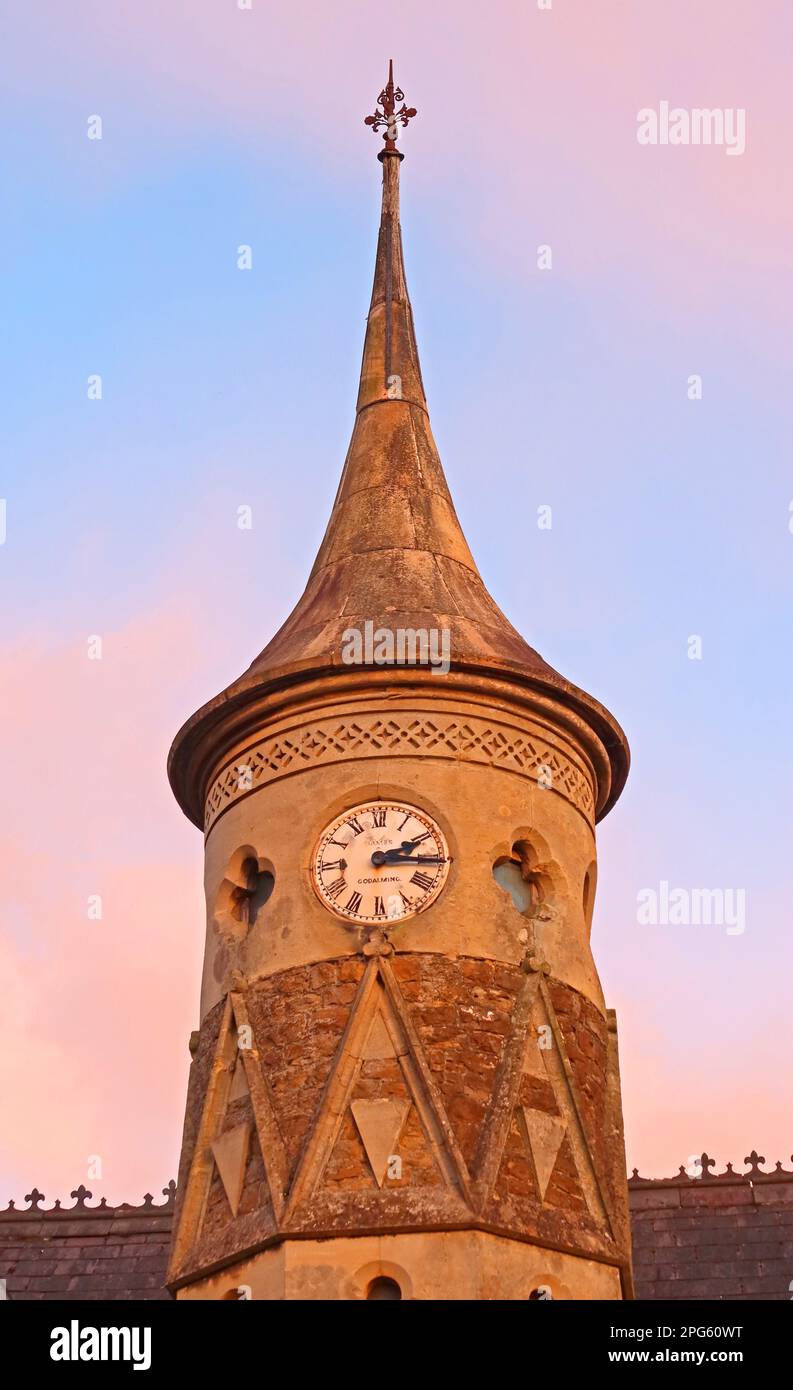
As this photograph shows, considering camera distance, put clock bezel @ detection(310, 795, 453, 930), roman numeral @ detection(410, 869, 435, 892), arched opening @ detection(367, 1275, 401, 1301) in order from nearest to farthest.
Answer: arched opening @ detection(367, 1275, 401, 1301) → clock bezel @ detection(310, 795, 453, 930) → roman numeral @ detection(410, 869, 435, 892)

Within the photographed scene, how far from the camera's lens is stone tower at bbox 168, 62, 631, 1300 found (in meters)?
23.1

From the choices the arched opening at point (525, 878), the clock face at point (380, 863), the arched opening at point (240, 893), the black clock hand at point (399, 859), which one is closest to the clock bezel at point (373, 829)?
the clock face at point (380, 863)

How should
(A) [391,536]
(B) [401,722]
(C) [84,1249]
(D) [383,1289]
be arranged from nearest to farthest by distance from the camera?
1. (D) [383,1289]
2. (B) [401,722]
3. (A) [391,536]
4. (C) [84,1249]

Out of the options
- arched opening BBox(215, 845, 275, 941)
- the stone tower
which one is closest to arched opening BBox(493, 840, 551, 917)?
the stone tower

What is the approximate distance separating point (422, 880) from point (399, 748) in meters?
1.45

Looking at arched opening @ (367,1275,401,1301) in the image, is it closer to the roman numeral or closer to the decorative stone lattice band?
the roman numeral

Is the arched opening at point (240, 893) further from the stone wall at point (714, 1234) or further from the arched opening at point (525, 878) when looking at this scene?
the stone wall at point (714, 1234)

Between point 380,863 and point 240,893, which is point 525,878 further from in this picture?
point 240,893

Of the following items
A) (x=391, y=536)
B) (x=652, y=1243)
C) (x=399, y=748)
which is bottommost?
(x=652, y=1243)

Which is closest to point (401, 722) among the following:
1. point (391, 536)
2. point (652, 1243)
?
point (391, 536)

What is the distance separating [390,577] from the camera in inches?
1080

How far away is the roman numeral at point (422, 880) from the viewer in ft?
81.9

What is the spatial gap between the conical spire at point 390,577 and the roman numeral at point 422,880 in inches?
87.1
